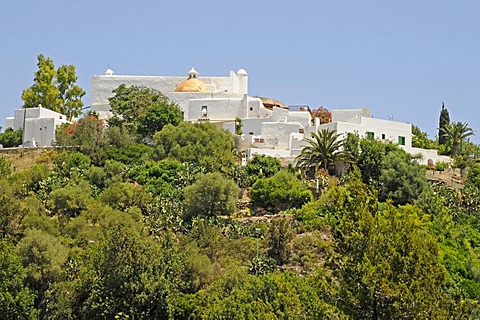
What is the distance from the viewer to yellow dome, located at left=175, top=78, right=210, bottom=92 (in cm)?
5997

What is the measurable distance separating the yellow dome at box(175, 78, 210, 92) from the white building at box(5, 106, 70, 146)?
296 inches

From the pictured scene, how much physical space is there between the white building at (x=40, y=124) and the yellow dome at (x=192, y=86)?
751 centimetres

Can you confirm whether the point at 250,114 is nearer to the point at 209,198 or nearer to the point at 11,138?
the point at 11,138

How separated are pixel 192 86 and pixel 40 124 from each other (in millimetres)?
9781

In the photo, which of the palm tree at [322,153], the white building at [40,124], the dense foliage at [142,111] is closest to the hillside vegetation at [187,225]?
the palm tree at [322,153]

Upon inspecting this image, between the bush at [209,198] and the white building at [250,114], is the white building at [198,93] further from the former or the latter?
the bush at [209,198]

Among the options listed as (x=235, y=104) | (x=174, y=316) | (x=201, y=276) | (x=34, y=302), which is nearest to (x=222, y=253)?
(x=201, y=276)

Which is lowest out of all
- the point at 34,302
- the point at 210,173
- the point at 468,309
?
the point at 34,302

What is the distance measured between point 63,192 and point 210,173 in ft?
21.7

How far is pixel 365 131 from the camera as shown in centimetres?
5272

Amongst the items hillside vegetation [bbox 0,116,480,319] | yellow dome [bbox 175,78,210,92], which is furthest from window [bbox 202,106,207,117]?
hillside vegetation [bbox 0,116,480,319]

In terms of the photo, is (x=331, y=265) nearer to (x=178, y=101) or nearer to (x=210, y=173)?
(x=210, y=173)

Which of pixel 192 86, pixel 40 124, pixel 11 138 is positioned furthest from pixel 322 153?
pixel 11 138

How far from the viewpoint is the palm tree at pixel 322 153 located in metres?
48.2
